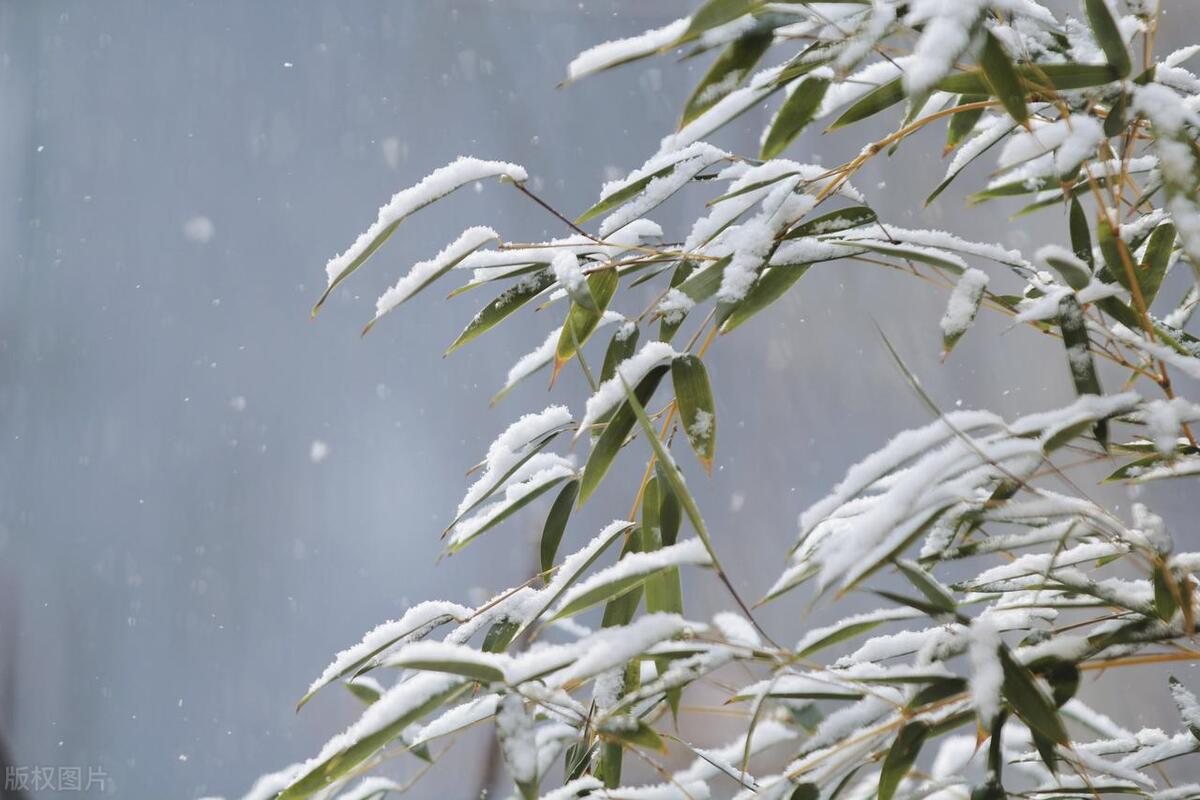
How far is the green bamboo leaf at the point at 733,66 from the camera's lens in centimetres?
48

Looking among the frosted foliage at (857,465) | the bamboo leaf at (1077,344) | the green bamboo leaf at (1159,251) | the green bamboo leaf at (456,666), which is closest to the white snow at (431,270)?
the frosted foliage at (857,465)

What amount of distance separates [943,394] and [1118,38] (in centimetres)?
170

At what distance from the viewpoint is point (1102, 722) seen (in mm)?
820

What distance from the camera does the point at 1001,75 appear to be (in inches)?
17.0

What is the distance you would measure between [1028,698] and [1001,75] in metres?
0.28

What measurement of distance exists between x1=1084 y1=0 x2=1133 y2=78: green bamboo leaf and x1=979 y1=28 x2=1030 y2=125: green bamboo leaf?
0.07m

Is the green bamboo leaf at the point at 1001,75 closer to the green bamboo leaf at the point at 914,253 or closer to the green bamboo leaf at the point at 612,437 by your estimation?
the green bamboo leaf at the point at 914,253

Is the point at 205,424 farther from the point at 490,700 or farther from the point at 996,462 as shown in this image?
the point at 996,462

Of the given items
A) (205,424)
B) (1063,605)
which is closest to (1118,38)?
(1063,605)

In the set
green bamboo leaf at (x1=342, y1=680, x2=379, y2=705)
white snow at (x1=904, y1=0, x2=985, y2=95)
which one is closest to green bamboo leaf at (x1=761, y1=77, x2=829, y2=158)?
white snow at (x1=904, y1=0, x2=985, y2=95)

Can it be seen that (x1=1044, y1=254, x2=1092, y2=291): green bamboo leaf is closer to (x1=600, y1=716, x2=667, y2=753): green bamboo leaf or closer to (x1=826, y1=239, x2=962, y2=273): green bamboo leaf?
(x1=826, y1=239, x2=962, y2=273): green bamboo leaf

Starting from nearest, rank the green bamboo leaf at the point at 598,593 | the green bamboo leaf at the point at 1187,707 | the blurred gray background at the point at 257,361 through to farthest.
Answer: the green bamboo leaf at the point at 598,593
the green bamboo leaf at the point at 1187,707
the blurred gray background at the point at 257,361

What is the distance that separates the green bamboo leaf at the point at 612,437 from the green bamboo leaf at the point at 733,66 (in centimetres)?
16

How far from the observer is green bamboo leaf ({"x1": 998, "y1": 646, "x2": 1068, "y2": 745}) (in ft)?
1.46
